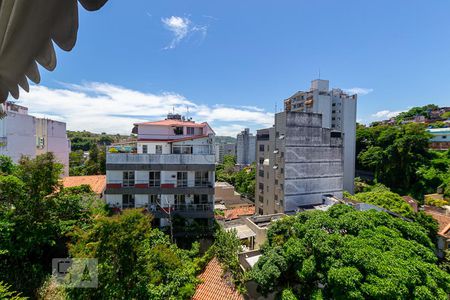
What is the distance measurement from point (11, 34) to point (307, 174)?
23898mm

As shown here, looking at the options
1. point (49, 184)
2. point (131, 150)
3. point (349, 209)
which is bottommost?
point (349, 209)

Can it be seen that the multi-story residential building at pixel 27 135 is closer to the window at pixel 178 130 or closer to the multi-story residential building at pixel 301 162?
the window at pixel 178 130

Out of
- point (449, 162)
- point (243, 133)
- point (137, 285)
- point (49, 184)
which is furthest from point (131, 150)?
point (243, 133)

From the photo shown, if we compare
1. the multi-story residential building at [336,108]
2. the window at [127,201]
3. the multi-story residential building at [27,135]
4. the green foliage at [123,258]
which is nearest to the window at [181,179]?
the window at [127,201]

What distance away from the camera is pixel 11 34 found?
3.03 feet

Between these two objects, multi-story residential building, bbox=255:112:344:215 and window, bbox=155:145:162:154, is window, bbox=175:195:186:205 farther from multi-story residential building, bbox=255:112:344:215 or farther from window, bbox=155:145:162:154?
multi-story residential building, bbox=255:112:344:215

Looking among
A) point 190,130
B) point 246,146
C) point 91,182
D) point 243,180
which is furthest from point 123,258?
point 246,146

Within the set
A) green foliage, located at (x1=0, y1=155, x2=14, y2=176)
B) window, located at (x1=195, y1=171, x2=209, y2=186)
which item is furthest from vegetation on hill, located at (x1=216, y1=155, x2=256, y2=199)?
green foliage, located at (x1=0, y1=155, x2=14, y2=176)

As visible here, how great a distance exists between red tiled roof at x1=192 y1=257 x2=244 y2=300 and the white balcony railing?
262 inches

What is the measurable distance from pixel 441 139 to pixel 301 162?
27360 millimetres

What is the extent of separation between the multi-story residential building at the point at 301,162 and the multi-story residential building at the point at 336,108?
10.5 meters

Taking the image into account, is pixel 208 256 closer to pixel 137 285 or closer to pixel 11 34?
pixel 137 285

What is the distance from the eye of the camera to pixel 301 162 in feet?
74.5

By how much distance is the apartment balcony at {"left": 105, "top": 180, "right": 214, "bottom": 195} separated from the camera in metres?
15.4
